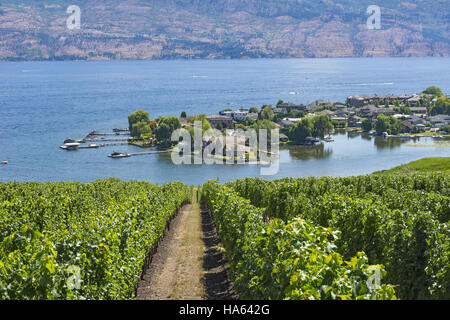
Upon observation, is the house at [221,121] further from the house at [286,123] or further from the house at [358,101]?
the house at [358,101]

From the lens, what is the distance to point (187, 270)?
866 inches

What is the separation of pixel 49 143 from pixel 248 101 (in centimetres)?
9986

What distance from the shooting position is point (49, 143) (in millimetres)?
120062

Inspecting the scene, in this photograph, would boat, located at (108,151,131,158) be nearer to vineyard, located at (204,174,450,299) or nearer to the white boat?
the white boat

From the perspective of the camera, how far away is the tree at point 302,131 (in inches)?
4803

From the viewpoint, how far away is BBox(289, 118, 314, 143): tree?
12200cm

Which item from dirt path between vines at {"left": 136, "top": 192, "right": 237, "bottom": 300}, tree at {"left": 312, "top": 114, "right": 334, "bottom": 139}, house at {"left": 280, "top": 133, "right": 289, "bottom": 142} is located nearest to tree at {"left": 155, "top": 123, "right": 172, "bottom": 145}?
house at {"left": 280, "top": 133, "right": 289, "bottom": 142}

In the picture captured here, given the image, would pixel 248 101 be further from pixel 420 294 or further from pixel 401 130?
pixel 420 294

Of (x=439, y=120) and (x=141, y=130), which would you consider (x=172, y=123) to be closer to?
(x=141, y=130)

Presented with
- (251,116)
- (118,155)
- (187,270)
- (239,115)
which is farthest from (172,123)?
(187,270)

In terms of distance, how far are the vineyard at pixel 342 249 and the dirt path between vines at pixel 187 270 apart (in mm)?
1616

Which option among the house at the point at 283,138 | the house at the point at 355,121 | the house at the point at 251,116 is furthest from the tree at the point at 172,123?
the house at the point at 355,121

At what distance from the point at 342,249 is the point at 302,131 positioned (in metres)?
106
